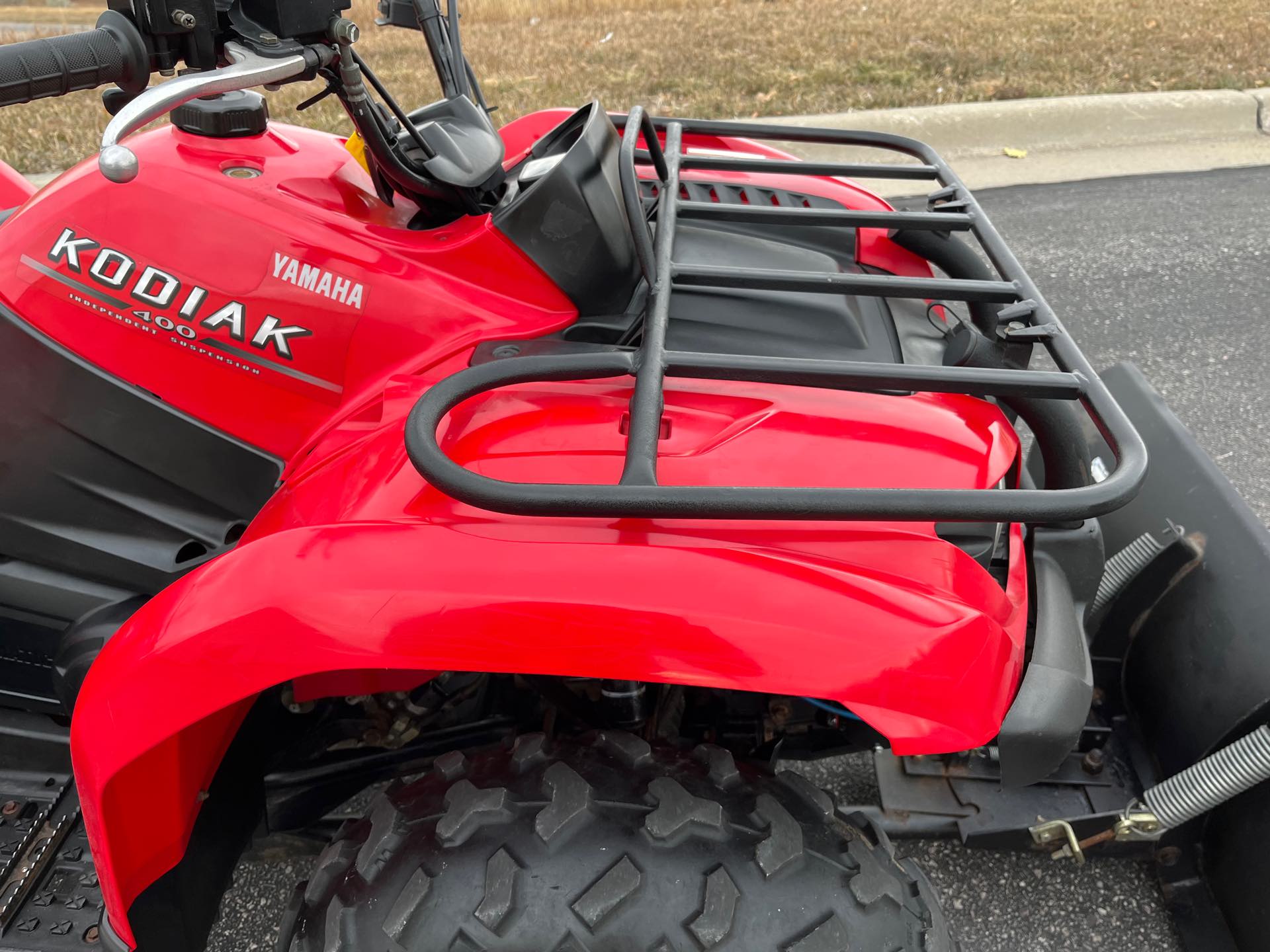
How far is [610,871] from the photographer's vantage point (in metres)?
1.10

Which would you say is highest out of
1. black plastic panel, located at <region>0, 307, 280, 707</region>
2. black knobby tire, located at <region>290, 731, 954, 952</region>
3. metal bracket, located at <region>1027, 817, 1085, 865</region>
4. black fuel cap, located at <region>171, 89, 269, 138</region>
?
black fuel cap, located at <region>171, 89, 269, 138</region>

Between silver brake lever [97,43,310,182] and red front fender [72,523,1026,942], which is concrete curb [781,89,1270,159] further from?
red front fender [72,523,1026,942]

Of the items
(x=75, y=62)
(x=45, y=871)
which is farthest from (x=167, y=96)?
(x=45, y=871)

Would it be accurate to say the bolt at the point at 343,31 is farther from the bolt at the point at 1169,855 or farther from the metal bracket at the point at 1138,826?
the bolt at the point at 1169,855

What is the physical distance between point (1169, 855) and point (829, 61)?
5803mm

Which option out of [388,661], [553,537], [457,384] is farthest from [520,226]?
[388,661]

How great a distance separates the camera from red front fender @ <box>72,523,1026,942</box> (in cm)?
102

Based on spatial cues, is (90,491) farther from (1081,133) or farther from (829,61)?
(829,61)

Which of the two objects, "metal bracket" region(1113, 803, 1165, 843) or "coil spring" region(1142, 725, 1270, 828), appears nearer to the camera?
"coil spring" region(1142, 725, 1270, 828)

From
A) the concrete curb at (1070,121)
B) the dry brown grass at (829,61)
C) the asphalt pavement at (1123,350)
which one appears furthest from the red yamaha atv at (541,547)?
the dry brown grass at (829,61)

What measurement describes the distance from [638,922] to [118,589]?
0.99m

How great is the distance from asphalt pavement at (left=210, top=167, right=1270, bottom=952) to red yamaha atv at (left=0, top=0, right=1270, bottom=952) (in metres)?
0.21

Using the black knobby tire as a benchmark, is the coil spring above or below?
below

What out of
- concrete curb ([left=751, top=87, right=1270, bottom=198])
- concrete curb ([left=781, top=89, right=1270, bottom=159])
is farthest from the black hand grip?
concrete curb ([left=781, top=89, right=1270, bottom=159])
